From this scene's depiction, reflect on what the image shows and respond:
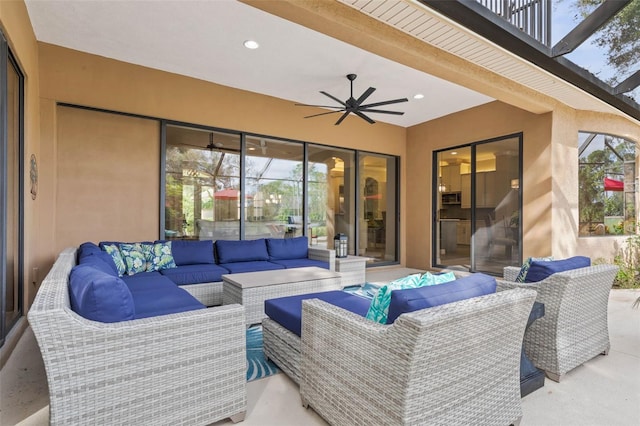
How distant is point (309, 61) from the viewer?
418 centimetres

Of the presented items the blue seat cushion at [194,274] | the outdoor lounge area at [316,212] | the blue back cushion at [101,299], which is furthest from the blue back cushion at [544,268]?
the blue seat cushion at [194,274]

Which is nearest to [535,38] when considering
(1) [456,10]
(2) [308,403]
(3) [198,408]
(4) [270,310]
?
(1) [456,10]

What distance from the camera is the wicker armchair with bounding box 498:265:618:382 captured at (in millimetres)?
2279

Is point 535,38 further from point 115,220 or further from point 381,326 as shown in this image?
point 115,220

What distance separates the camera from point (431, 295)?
1.58 metres

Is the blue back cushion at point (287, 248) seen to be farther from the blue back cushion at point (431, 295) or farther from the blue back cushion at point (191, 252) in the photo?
the blue back cushion at point (431, 295)

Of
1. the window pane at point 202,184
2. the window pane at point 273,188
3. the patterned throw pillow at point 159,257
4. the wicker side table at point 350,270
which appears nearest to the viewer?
the patterned throw pillow at point 159,257

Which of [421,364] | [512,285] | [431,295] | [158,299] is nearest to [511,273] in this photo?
[512,285]

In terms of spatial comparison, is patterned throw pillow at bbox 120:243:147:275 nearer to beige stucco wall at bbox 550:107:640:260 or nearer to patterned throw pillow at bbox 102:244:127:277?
patterned throw pillow at bbox 102:244:127:277

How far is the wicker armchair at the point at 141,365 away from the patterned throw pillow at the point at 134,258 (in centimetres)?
188

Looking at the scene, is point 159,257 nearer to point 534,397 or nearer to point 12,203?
point 12,203

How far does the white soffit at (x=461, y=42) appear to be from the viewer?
→ 8.67 ft

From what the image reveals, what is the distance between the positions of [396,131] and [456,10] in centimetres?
453

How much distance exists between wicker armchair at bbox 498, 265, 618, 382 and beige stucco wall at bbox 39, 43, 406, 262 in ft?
14.3
